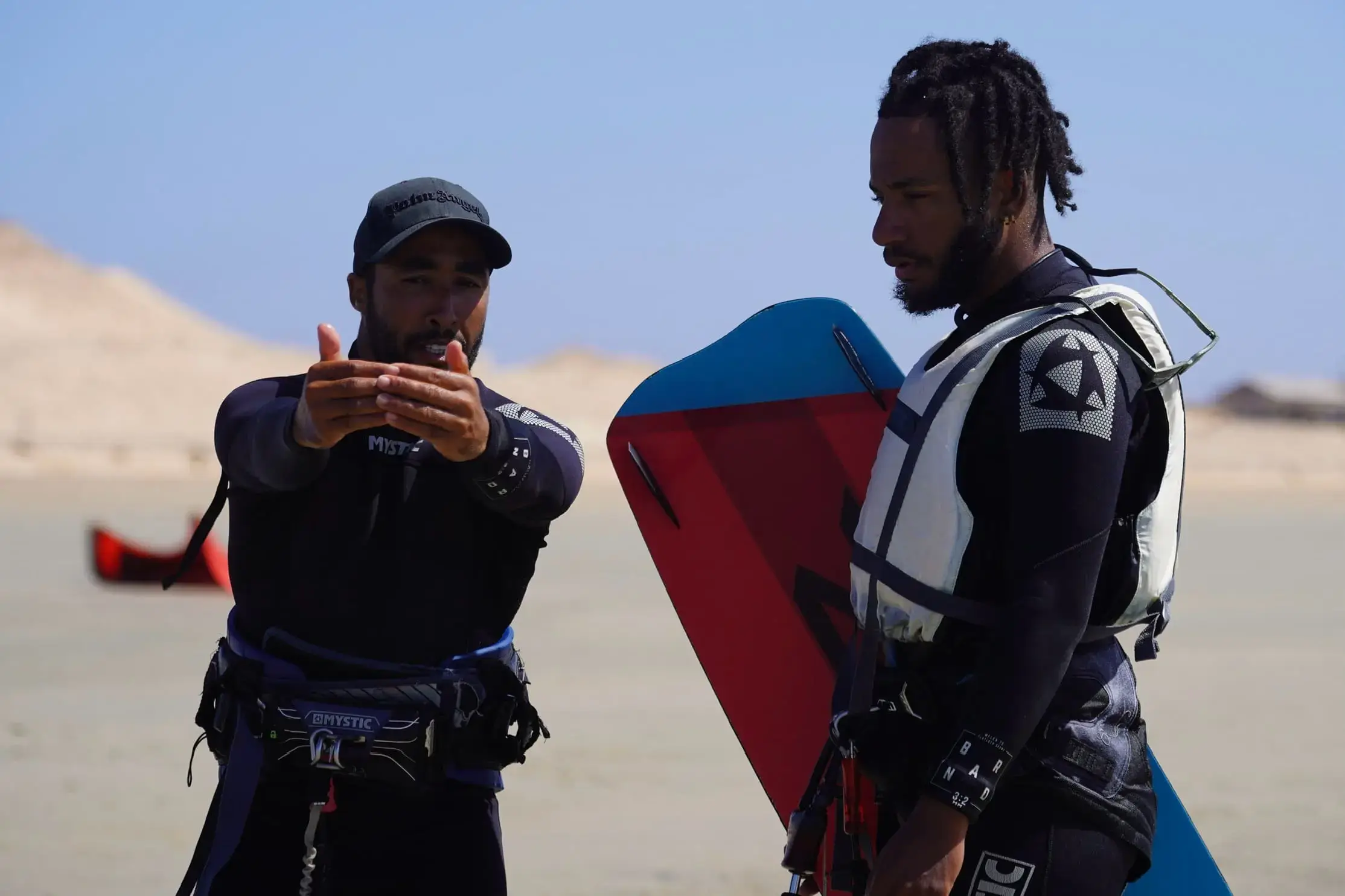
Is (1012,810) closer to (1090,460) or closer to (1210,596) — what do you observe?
(1090,460)

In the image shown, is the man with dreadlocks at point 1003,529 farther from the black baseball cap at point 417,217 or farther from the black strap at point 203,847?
the black strap at point 203,847

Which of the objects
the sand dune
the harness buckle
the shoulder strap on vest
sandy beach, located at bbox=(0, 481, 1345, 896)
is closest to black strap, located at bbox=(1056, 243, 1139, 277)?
the shoulder strap on vest

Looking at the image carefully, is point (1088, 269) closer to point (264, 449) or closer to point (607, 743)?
point (264, 449)

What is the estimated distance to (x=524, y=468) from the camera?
8.52 ft

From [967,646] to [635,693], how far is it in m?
6.93

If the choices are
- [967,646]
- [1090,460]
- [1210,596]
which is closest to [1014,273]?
[1090,460]

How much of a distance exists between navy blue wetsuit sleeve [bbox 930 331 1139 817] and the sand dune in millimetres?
25513

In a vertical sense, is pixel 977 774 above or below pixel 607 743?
below

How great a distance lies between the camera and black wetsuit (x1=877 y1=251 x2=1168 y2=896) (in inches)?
80.9

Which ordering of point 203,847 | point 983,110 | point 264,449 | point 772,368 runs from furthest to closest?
point 772,368 → point 203,847 → point 264,449 → point 983,110

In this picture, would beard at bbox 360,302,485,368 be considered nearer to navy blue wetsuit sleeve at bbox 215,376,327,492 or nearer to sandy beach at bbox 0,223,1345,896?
navy blue wetsuit sleeve at bbox 215,376,327,492

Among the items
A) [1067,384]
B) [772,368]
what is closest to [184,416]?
[772,368]

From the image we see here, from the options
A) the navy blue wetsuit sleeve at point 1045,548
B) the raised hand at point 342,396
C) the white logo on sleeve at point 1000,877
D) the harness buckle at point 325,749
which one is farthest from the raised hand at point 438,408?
the white logo on sleeve at point 1000,877

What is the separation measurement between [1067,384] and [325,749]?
1.34m
